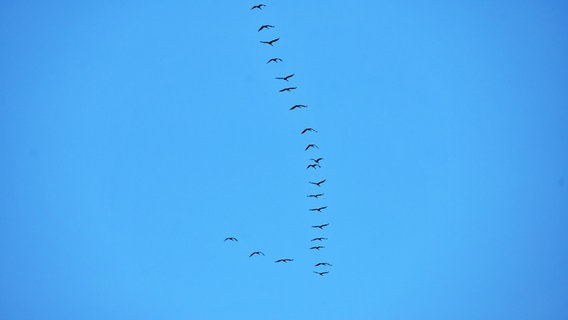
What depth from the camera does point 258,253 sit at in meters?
44.3

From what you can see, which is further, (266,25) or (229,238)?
(229,238)

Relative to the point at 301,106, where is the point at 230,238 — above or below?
below

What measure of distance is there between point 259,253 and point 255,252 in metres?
0.80

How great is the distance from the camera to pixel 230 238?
42.6m

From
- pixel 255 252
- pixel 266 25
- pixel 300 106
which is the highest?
pixel 266 25

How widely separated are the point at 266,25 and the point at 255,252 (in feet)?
47.2

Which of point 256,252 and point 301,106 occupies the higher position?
point 301,106

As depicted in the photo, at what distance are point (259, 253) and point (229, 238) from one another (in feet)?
9.26

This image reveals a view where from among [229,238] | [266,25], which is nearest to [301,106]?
[266,25]

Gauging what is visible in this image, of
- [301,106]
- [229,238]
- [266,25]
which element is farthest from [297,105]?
[229,238]

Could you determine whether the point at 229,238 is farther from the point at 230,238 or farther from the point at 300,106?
the point at 300,106

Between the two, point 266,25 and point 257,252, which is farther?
point 257,252

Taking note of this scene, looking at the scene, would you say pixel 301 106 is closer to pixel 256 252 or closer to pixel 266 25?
pixel 266 25

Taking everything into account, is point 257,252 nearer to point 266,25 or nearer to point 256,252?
point 256,252
